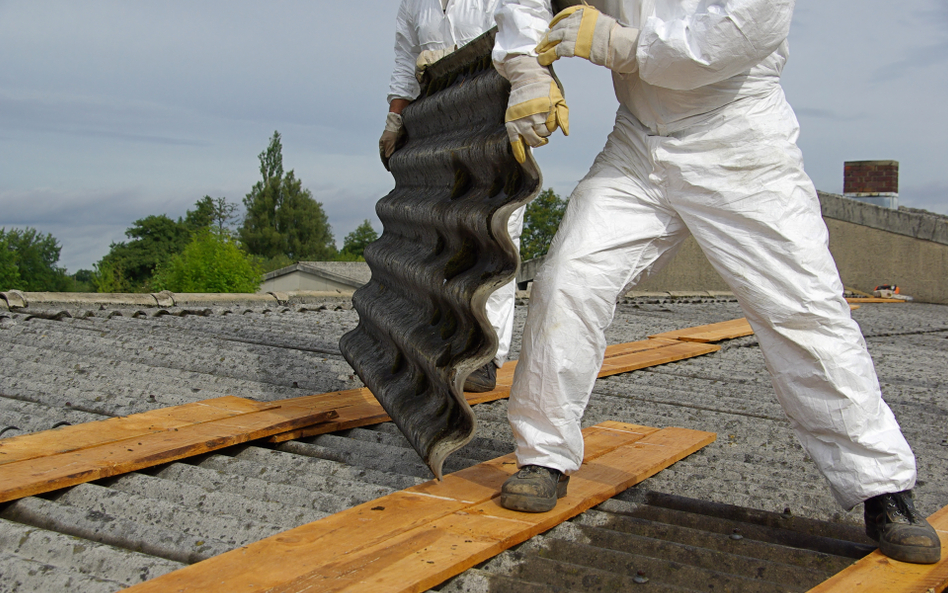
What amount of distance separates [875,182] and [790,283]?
14.9 m

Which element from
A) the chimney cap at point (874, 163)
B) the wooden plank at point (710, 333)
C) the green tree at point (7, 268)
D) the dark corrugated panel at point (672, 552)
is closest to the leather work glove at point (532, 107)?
the dark corrugated panel at point (672, 552)

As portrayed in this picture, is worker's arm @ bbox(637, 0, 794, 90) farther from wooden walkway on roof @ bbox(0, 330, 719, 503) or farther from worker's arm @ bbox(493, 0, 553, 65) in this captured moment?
wooden walkway on roof @ bbox(0, 330, 719, 503)

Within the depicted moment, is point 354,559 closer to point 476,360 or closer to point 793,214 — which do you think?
point 476,360

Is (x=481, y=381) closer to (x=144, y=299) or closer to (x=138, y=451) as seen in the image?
(x=138, y=451)

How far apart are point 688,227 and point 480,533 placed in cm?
99

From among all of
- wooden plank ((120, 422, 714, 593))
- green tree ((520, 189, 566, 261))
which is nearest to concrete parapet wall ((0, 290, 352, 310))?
wooden plank ((120, 422, 714, 593))

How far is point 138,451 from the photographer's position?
7.44 ft

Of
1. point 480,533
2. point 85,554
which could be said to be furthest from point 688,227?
point 85,554

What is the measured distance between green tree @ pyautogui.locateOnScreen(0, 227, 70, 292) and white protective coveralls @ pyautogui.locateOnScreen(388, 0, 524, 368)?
47902 millimetres

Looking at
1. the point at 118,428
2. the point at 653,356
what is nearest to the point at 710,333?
the point at 653,356

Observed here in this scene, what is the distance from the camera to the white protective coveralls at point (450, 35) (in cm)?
350

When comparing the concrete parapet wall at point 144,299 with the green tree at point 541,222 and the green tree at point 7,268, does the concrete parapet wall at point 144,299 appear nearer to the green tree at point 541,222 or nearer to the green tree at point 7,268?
the green tree at point 541,222

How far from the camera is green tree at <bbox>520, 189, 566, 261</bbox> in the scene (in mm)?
38812

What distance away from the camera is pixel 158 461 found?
2242 mm
